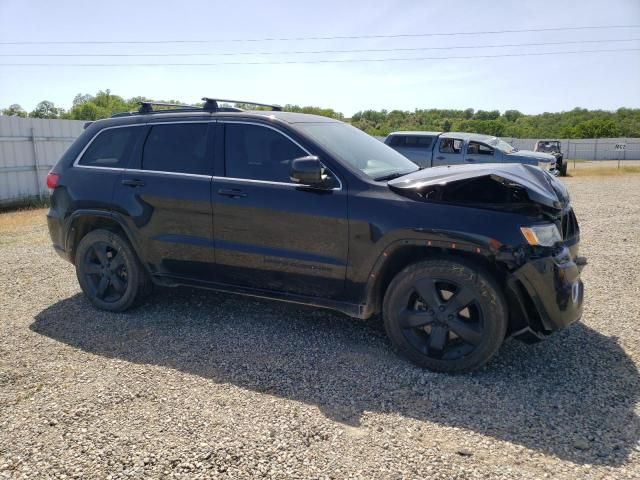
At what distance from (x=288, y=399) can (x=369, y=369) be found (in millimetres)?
706

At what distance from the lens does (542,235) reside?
3441mm

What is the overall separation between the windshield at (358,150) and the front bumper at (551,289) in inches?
54.0

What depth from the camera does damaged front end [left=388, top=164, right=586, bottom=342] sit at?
340 cm

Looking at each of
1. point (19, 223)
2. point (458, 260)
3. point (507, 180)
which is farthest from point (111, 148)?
point (19, 223)

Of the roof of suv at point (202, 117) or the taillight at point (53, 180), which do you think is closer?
the roof of suv at point (202, 117)

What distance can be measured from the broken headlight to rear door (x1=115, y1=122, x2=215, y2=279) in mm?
2537

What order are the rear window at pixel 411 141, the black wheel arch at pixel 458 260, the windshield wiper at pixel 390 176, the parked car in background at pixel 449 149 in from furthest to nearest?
the rear window at pixel 411 141 → the parked car in background at pixel 449 149 → the windshield wiper at pixel 390 176 → the black wheel arch at pixel 458 260

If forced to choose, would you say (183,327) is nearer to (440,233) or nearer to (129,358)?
(129,358)

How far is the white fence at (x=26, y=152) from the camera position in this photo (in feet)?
45.9

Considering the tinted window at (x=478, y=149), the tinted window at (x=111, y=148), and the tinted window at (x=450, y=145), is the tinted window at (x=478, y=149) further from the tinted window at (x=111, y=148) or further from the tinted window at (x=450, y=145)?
the tinted window at (x=111, y=148)

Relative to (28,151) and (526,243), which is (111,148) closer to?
(526,243)

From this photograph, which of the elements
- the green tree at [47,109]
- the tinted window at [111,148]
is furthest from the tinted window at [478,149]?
the green tree at [47,109]

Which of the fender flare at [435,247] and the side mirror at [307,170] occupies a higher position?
the side mirror at [307,170]

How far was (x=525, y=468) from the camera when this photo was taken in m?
2.68
